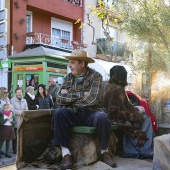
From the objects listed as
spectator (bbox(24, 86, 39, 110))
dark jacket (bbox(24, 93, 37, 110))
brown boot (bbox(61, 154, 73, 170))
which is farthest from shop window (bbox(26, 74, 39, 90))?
brown boot (bbox(61, 154, 73, 170))

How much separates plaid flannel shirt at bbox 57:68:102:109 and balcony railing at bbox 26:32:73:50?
1456 cm

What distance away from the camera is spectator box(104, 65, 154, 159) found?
14.1ft

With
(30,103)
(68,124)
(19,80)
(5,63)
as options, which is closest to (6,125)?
(30,103)

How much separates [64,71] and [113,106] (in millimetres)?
13326

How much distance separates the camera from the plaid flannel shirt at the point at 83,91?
4.04 m

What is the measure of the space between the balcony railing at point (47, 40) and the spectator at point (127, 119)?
567 inches

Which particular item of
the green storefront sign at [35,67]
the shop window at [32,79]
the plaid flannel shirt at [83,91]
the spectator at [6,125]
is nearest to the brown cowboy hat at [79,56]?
the plaid flannel shirt at [83,91]

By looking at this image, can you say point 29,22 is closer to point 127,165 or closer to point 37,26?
point 37,26

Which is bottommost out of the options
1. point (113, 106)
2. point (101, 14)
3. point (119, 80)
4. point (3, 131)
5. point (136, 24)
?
point (3, 131)

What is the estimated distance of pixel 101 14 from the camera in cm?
1387

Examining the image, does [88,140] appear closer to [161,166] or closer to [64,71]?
[161,166]

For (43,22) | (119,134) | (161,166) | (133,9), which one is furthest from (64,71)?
(161,166)

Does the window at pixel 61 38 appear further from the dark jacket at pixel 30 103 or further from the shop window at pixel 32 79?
the dark jacket at pixel 30 103

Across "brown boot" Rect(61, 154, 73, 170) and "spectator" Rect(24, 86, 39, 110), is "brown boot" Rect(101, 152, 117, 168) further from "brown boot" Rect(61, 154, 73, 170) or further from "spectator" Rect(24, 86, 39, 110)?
"spectator" Rect(24, 86, 39, 110)
